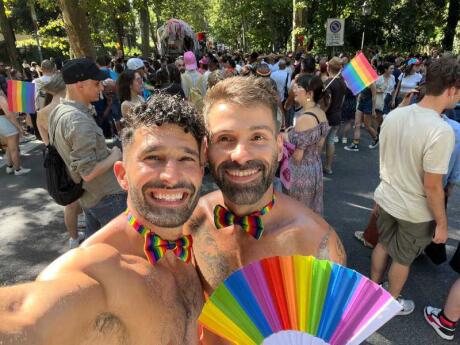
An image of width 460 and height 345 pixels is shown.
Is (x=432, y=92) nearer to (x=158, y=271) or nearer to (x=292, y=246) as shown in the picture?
(x=292, y=246)

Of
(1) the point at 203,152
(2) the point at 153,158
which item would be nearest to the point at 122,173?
(2) the point at 153,158

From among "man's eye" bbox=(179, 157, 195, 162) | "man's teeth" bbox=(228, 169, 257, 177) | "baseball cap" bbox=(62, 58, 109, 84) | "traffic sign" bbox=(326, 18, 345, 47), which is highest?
"traffic sign" bbox=(326, 18, 345, 47)

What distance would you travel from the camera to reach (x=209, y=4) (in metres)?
55.4

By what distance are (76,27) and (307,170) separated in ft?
19.7

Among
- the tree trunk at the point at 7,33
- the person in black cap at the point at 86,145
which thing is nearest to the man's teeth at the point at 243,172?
the person in black cap at the point at 86,145

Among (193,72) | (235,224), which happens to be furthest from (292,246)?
(193,72)

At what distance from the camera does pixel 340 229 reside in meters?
4.18

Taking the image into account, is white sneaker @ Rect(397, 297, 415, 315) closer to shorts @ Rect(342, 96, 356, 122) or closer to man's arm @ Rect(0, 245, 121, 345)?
man's arm @ Rect(0, 245, 121, 345)

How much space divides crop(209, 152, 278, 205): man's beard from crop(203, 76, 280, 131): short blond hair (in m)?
0.24

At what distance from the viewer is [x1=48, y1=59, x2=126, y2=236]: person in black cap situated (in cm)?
265

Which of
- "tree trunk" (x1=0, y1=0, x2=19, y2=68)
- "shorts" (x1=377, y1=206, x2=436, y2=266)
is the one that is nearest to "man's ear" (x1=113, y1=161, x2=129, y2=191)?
"shorts" (x1=377, y1=206, x2=436, y2=266)

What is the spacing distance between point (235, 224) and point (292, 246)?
289mm

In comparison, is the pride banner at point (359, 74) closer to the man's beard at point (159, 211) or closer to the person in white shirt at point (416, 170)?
the person in white shirt at point (416, 170)

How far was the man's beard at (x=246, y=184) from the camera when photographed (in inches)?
55.6
